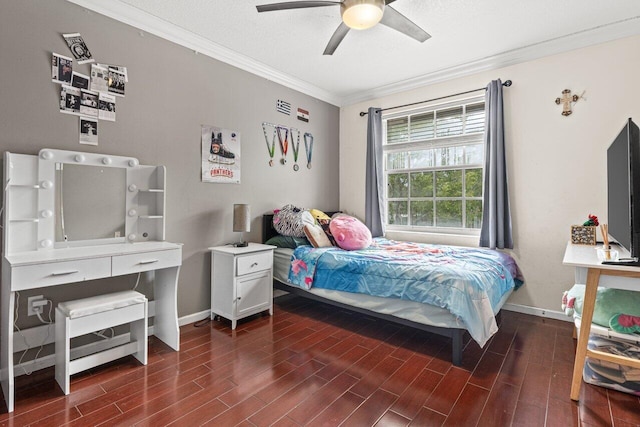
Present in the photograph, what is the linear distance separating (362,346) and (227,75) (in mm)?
2781

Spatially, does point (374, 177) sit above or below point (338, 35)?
below

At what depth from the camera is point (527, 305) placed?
3084mm

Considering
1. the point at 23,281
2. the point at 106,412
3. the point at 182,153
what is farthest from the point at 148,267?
the point at 182,153

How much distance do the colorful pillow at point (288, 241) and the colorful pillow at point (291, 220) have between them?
4 cm

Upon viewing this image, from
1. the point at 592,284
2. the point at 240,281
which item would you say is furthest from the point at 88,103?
the point at 592,284

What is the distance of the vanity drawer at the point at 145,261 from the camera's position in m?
2.01

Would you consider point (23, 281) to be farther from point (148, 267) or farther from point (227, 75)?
point (227, 75)

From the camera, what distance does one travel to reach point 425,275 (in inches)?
89.4

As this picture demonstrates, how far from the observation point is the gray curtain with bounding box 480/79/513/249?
3121 millimetres

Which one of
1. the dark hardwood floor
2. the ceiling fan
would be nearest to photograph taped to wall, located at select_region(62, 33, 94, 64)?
the ceiling fan

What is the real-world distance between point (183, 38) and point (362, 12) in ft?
5.44

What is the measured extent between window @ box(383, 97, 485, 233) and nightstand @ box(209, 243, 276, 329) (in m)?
1.93

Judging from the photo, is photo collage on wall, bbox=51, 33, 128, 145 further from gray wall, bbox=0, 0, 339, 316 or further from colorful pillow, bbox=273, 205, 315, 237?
colorful pillow, bbox=273, 205, 315, 237

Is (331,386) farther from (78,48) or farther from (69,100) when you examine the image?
(78,48)
